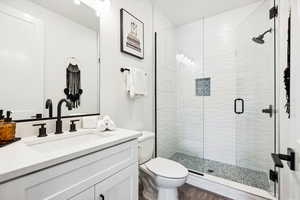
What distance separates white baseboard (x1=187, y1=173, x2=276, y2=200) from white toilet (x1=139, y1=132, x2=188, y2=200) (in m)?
0.56

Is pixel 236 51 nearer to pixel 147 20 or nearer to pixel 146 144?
pixel 147 20

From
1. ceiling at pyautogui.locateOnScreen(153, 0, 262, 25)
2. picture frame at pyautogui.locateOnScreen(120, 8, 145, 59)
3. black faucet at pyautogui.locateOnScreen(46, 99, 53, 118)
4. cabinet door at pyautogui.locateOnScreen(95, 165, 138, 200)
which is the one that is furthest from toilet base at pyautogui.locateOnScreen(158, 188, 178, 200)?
ceiling at pyautogui.locateOnScreen(153, 0, 262, 25)

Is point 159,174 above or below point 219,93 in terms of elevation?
below

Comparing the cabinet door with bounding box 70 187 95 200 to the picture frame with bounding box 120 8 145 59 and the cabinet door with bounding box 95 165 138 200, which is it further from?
the picture frame with bounding box 120 8 145 59

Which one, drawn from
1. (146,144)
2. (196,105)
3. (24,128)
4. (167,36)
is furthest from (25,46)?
(196,105)

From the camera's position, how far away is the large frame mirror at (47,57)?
0.95 meters

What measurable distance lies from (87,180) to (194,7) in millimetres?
2579

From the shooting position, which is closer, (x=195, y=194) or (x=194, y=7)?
(x=195, y=194)

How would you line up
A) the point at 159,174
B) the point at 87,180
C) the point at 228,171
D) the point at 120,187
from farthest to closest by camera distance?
the point at 228,171 < the point at 159,174 < the point at 120,187 < the point at 87,180

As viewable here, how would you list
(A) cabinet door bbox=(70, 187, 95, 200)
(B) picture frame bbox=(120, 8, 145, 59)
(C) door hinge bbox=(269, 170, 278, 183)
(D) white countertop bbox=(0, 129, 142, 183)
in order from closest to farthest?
(D) white countertop bbox=(0, 129, 142, 183) → (A) cabinet door bbox=(70, 187, 95, 200) → (C) door hinge bbox=(269, 170, 278, 183) → (B) picture frame bbox=(120, 8, 145, 59)

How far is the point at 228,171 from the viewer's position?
213 cm

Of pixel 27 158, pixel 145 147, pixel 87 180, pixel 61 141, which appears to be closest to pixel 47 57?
pixel 61 141

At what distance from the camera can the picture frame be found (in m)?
1.68

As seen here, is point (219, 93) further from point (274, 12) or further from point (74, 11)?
point (74, 11)
